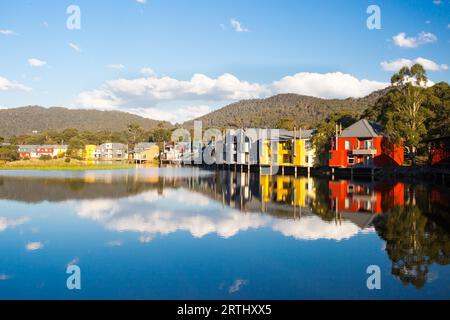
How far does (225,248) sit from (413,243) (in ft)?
27.7

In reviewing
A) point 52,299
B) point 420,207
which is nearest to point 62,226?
point 52,299

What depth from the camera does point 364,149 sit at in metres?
65.0

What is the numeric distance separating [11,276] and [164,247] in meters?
6.16

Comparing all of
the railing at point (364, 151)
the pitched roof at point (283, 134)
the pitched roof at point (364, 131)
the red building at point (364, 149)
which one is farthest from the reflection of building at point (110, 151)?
the railing at point (364, 151)

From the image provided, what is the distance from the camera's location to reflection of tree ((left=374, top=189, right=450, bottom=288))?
14.4 metres

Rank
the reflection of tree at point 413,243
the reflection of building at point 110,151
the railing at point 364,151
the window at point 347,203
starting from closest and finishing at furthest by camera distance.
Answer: the reflection of tree at point 413,243 < the window at point 347,203 < the railing at point 364,151 < the reflection of building at point 110,151

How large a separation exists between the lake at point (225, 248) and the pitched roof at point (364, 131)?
34.5 metres

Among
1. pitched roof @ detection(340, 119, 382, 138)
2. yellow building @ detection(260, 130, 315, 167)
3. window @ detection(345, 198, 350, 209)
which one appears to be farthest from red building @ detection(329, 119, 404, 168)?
window @ detection(345, 198, 350, 209)

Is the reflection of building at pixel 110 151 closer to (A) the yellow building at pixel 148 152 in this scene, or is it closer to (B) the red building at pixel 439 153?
(A) the yellow building at pixel 148 152

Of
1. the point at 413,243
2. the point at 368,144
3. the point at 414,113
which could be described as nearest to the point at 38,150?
the point at 368,144

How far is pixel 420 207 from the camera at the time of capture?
28906 millimetres

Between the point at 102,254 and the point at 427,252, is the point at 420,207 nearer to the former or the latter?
the point at 427,252

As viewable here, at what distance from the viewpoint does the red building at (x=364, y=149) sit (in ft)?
212

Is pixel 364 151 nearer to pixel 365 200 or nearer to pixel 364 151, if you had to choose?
pixel 364 151
